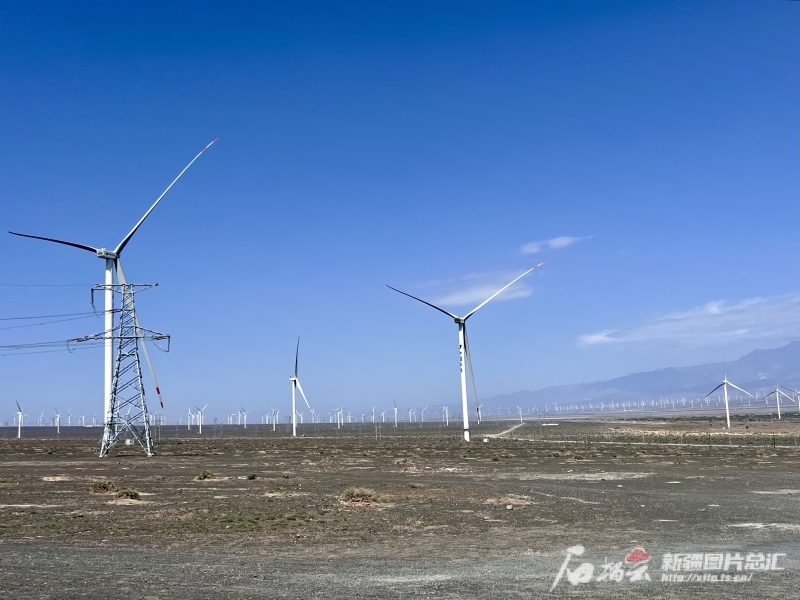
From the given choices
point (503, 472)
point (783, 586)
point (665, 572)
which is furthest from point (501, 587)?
point (503, 472)

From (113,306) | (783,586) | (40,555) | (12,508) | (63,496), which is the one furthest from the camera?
(113,306)

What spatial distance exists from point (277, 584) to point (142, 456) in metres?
50.2

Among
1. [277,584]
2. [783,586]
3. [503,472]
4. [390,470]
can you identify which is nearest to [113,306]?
[390,470]

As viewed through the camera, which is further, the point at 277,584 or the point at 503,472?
the point at 503,472

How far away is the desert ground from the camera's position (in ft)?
47.1

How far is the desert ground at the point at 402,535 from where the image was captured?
1435cm

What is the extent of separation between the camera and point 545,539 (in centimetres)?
2016

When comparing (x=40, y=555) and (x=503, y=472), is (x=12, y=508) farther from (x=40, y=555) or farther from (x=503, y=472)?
(x=503, y=472)

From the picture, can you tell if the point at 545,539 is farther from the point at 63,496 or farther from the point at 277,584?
the point at 63,496

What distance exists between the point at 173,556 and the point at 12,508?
12.4 m

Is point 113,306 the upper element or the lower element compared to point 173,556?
upper

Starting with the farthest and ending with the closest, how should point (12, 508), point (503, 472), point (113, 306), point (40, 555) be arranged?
point (113, 306) → point (503, 472) → point (12, 508) → point (40, 555)

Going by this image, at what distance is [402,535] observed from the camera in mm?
21047

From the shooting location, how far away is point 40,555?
17500 mm
